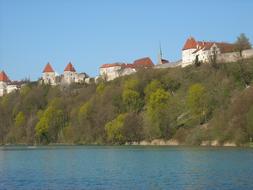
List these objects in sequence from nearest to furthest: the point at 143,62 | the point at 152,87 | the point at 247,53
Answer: the point at 152,87 < the point at 247,53 < the point at 143,62

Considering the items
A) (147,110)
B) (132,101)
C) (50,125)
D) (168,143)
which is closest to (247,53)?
(132,101)

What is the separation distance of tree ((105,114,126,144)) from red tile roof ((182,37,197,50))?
44.2 meters

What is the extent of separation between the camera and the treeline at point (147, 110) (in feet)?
266

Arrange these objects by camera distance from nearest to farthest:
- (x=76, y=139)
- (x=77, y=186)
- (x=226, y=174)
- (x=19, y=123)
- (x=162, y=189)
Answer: (x=162, y=189) < (x=77, y=186) < (x=226, y=174) < (x=76, y=139) < (x=19, y=123)

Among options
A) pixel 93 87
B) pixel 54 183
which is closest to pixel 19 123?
pixel 93 87

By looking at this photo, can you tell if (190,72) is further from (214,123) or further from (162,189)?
(162,189)

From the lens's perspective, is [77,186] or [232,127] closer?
[77,186]

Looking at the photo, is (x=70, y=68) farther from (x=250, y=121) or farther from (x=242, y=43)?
(x=250, y=121)

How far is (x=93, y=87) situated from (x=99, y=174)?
323 feet

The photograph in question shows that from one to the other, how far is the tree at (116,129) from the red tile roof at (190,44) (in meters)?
44.2

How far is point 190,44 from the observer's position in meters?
Result: 139

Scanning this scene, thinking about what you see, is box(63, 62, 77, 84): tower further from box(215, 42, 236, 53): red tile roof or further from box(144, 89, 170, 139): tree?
box(144, 89, 170, 139): tree

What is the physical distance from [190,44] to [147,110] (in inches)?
1720

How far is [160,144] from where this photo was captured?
3617 inches
